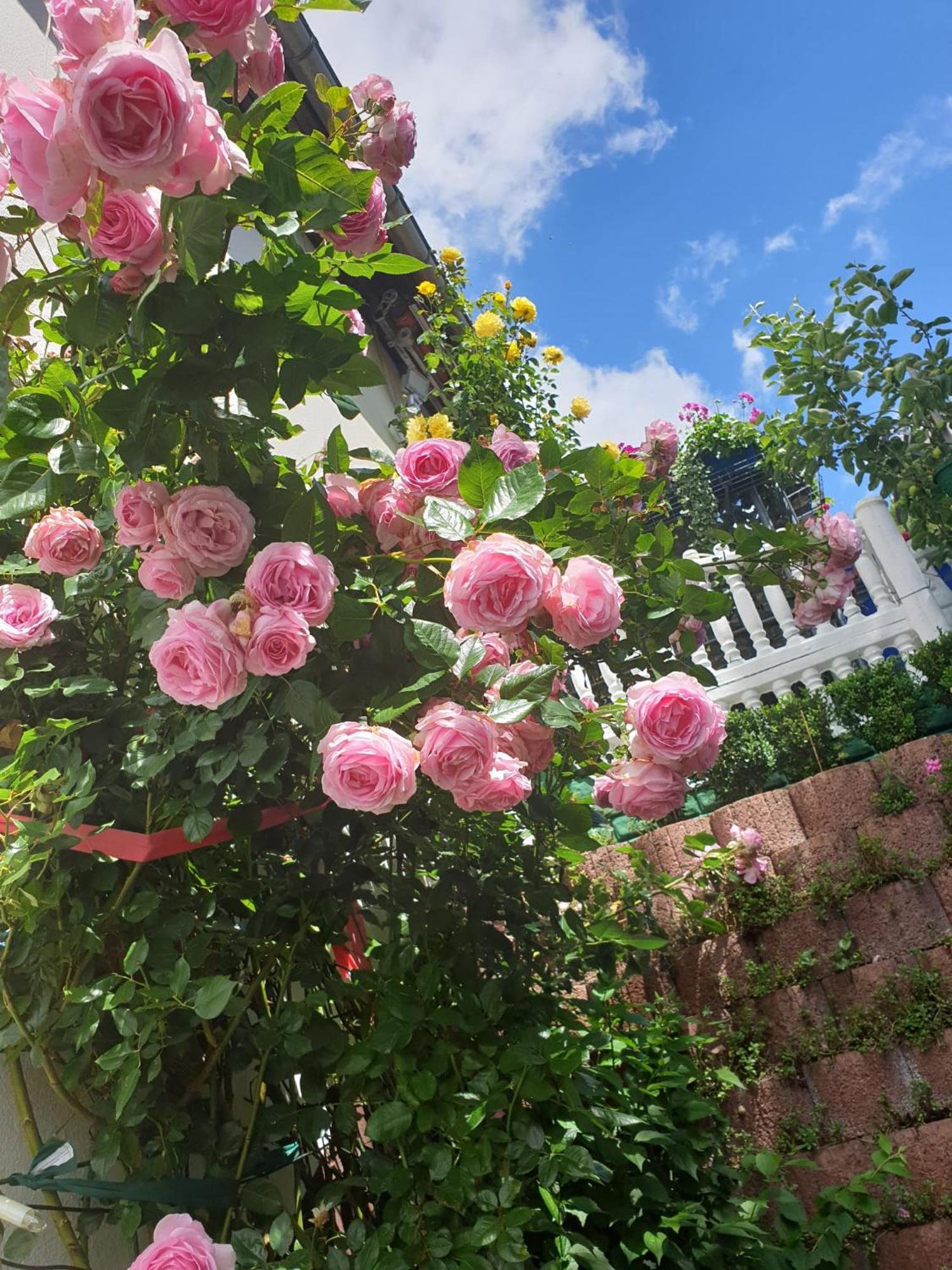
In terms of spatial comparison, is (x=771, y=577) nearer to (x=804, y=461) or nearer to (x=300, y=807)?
(x=300, y=807)

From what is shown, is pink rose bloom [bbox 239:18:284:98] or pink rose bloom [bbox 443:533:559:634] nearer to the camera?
pink rose bloom [bbox 443:533:559:634]

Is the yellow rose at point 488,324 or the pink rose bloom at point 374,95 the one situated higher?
the yellow rose at point 488,324

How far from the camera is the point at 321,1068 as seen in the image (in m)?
1.33

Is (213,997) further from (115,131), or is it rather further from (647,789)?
(115,131)

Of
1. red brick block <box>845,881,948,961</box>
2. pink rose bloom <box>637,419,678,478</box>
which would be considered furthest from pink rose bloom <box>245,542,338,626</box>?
red brick block <box>845,881,948,961</box>

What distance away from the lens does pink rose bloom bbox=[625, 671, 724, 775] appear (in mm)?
1200

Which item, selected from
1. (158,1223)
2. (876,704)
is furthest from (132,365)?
(876,704)

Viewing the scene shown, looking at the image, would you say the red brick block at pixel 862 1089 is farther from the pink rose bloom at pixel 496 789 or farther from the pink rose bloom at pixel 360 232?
the pink rose bloom at pixel 360 232

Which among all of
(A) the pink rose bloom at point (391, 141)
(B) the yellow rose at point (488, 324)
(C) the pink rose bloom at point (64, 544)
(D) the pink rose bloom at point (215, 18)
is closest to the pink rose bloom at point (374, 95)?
(A) the pink rose bloom at point (391, 141)

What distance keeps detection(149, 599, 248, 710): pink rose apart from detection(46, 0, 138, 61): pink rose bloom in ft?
1.74

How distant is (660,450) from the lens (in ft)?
6.54

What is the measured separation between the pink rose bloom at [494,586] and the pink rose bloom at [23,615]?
61 cm

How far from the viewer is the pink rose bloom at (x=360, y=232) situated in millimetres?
1215

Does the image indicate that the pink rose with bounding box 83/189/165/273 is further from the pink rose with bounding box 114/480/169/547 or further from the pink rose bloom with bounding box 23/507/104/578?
the pink rose bloom with bounding box 23/507/104/578
